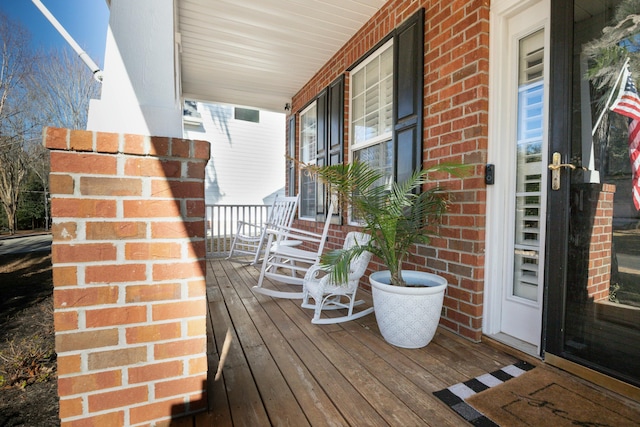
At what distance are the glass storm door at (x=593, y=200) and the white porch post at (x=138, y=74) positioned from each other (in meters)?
1.87

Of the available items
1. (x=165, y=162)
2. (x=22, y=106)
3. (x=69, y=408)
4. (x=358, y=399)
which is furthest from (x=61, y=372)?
(x=22, y=106)

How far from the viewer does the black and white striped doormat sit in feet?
4.00

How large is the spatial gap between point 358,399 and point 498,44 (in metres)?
2.14

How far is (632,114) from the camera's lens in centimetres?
136

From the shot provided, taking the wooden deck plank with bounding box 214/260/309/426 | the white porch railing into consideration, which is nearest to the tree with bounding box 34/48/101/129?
the white porch railing

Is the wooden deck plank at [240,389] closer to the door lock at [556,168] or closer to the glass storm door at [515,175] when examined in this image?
the glass storm door at [515,175]

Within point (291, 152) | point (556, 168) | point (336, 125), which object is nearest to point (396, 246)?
point (556, 168)

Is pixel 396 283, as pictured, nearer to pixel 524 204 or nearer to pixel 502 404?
pixel 502 404

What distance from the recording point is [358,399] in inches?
52.5

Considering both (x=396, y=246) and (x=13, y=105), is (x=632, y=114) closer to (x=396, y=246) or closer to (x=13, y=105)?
(x=396, y=246)

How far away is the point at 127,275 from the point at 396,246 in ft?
5.15

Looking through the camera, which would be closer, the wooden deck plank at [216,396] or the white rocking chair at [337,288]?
the wooden deck plank at [216,396]

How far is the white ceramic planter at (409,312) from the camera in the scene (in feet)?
5.74

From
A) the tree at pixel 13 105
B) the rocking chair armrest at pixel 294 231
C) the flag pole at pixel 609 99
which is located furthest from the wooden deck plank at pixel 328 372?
the tree at pixel 13 105
